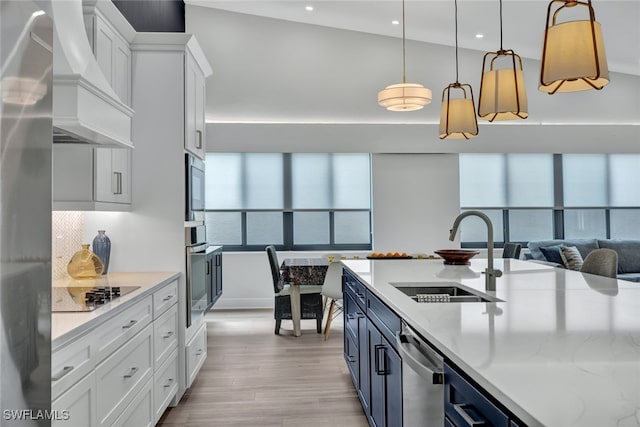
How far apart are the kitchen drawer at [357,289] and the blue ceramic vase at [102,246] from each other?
5.54 feet

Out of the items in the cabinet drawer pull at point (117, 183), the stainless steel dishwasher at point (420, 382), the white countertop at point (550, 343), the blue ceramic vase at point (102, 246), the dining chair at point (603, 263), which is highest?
the cabinet drawer pull at point (117, 183)

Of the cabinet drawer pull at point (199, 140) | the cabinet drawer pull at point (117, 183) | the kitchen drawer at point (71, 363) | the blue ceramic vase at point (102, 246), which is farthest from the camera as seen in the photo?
the cabinet drawer pull at point (199, 140)

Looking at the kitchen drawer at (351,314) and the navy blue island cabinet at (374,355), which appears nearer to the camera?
the navy blue island cabinet at (374,355)

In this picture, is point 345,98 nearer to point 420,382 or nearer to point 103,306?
point 103,306

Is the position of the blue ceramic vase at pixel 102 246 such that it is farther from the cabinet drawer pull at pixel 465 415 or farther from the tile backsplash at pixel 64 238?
the cabinet drawer pull at pixel 465 415

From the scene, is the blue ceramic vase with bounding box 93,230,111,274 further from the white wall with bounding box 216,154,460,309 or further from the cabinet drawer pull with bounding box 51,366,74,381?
the white wall with bounding box 216,154,460,309

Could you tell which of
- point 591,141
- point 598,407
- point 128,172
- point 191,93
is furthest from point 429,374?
point 591,141

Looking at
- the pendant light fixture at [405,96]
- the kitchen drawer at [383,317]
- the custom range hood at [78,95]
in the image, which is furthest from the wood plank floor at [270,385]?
the pendant light fixture at [405,96]

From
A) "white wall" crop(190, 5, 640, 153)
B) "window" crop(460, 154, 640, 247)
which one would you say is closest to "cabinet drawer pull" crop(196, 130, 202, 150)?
"white wall" crop(190, 5, 640, 153)

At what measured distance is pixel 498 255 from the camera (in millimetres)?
6914

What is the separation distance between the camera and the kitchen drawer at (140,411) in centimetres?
215

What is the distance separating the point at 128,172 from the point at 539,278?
2.71 metres

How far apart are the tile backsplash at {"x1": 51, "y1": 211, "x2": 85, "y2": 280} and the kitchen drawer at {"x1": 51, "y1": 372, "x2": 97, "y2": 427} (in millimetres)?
1203

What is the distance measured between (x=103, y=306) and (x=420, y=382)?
53.1 inches
